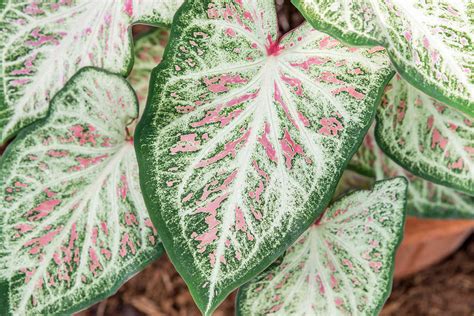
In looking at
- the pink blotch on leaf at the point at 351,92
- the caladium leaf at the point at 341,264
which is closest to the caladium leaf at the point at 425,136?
the caladium leaf at the point at 341,264

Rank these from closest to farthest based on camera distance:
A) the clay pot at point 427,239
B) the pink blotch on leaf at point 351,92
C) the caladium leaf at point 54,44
A: the pink blotch on leaf at point 351,92
the caladium leaf at point 54,44
the clay pot at point 427,239

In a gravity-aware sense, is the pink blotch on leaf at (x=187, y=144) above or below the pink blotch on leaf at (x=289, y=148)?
above

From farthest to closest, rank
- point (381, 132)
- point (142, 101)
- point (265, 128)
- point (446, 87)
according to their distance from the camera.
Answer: point (142, 101) < point (381, 132) < point (265, 128) < point (446, 87)

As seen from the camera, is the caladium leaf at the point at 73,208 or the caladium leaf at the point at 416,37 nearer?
the caladium leaf at the point at 416,37

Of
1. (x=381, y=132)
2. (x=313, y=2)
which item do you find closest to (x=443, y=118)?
(x=381, y=132)

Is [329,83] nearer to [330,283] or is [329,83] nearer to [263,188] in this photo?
[263,188]

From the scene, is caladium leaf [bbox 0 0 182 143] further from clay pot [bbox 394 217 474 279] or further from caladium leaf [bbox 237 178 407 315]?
clay pot [bbox 394 217 474 279]

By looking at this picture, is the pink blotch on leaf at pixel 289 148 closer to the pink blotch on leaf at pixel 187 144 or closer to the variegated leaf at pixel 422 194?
the pink blotch on leaf at pixel 187 144
